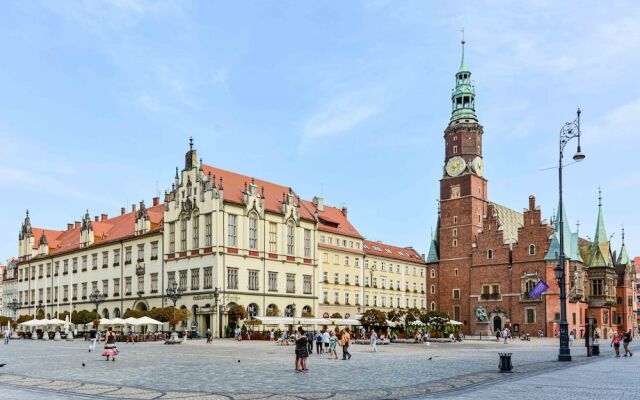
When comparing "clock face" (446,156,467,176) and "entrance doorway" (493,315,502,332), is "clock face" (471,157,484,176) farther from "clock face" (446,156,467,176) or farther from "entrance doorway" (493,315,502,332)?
"entrance doorway" (493,315,502,332)

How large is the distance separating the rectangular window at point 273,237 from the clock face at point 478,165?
39186 mm

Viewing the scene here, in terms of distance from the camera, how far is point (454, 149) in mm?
101875

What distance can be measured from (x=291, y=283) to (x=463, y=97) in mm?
45693

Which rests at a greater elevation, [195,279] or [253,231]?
[253,231]

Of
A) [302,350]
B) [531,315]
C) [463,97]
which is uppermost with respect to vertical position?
[463,97]

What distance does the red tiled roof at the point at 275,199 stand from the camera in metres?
70.6

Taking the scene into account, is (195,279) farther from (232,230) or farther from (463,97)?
(463,97)

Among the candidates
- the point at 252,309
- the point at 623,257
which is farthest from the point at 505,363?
the point at 623,257

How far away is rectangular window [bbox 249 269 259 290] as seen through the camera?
69125mm

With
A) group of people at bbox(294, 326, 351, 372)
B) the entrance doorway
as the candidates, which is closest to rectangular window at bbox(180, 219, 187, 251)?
group of people at bbox(294, 326, 351, 372)

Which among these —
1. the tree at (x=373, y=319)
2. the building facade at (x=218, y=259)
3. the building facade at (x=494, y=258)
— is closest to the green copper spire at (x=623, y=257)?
the building facade at (x=494, y=258)

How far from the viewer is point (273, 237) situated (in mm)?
73062

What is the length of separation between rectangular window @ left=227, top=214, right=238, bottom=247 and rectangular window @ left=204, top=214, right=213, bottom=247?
1.81 meters

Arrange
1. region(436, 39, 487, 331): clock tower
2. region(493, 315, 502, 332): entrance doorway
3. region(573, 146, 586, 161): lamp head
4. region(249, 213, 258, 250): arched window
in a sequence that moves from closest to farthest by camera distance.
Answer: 1. region(573, 146, 586, 161): lamp head
2. region(249, 213, 258, 250): arched window
3. region(493, 315, 502, 332): entrance doorway
4. region(436, 39, 487, 331): clock tower
